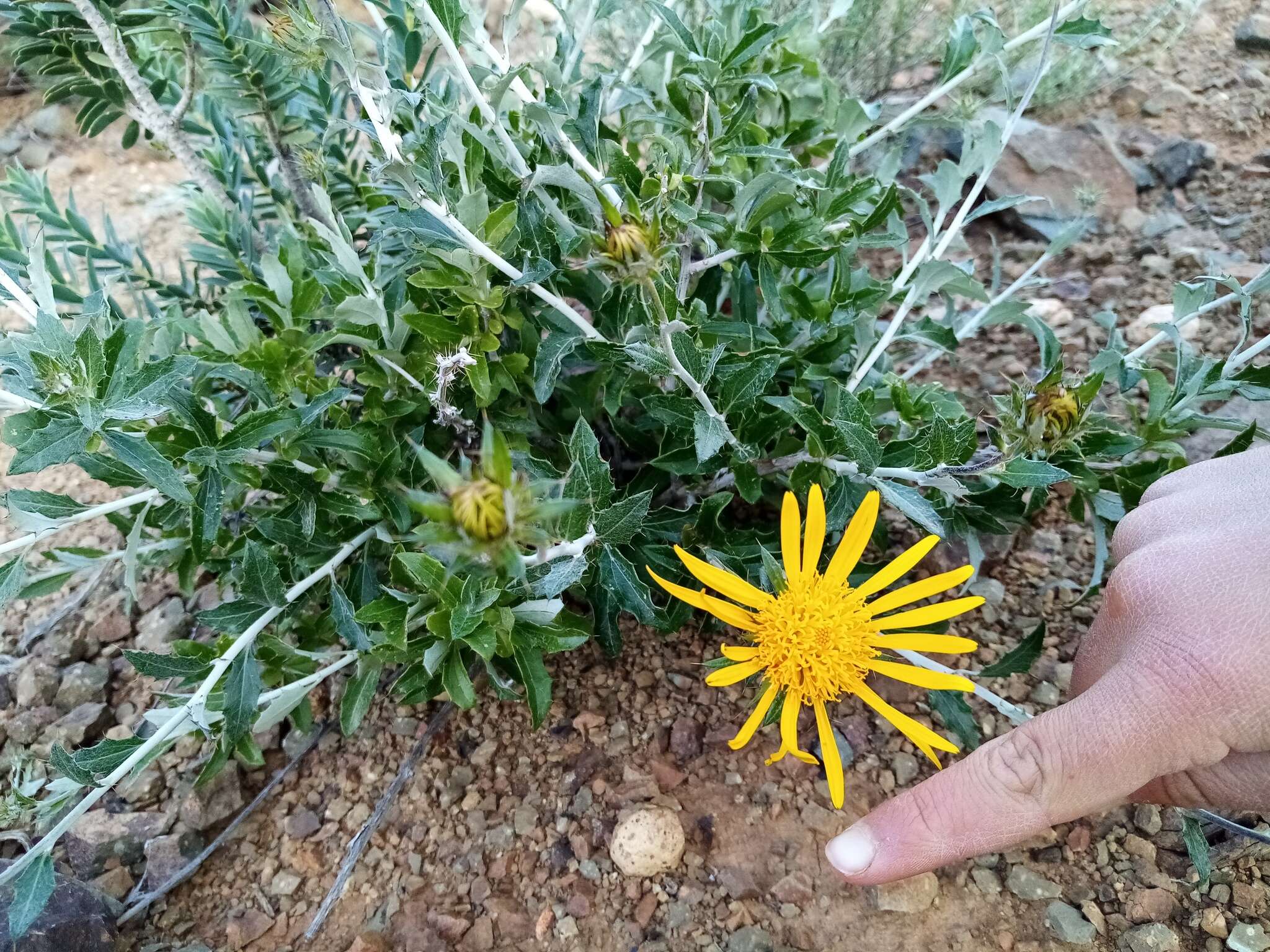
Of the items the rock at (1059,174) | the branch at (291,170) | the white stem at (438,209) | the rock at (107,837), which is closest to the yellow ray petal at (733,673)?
the white stem at (438,209)

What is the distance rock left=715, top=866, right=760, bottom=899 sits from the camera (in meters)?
1.66

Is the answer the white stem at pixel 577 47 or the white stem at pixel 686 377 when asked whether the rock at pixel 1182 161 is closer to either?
the white stem at pixel 577 47

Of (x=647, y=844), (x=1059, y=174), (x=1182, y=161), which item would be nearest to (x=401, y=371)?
(x=647, y=844)

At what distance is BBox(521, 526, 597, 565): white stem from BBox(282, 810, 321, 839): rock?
889mm

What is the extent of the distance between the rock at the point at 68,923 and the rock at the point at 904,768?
1.56 m

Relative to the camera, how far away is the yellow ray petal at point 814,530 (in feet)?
4.59

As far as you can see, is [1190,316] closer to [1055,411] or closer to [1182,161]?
[1055,411]

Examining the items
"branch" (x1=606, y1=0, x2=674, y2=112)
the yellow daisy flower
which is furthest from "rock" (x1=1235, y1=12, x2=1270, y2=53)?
the yellow daisy flower

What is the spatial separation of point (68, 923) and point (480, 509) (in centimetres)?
129

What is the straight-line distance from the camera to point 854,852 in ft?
4.44

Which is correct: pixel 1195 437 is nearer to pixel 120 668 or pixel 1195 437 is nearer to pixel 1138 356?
pixel 1138 356

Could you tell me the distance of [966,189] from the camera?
3203mm

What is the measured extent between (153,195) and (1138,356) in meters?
4.09

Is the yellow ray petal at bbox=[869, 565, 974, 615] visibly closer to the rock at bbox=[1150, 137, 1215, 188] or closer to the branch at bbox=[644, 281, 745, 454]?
the branch at bbox=[644, 281, 745, 454]
